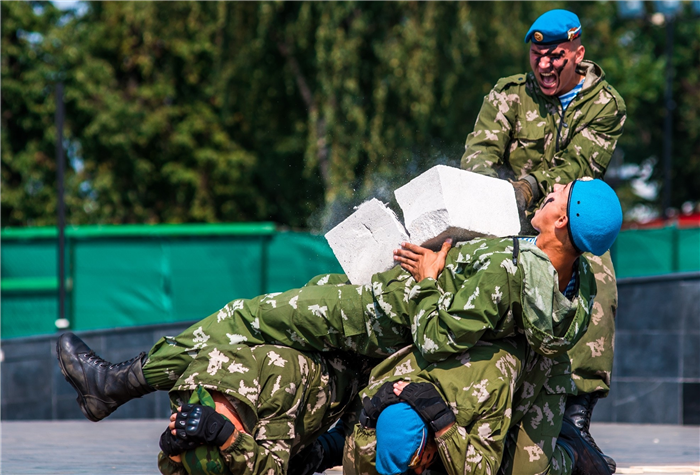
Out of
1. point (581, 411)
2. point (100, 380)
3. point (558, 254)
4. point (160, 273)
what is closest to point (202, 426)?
point (100, 380)

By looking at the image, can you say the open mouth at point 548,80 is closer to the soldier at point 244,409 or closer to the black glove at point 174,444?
the soldier at point 244,409

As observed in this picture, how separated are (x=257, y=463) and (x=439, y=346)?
0.93 meters

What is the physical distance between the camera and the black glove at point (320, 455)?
4820mm

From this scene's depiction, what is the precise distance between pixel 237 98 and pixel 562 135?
19.3m

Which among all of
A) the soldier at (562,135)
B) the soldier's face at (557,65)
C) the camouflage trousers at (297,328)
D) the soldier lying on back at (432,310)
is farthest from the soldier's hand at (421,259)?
the soldier's face at (557,65)

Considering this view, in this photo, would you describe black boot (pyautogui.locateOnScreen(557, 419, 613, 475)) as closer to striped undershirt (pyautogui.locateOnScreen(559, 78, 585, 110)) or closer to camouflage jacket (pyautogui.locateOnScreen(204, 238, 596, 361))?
camouflage jacket (pyautogui.locateOnScreen(204, 238, 596, 361))

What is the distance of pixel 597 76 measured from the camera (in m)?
5.54

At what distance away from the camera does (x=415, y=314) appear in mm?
4203

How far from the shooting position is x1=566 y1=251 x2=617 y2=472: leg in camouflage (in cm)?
534

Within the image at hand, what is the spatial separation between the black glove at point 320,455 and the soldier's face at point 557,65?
7.23ft

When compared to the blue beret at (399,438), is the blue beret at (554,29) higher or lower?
higher

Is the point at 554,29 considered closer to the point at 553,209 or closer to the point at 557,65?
the point at 557,65

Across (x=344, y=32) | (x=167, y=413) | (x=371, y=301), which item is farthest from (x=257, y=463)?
(x=344, y=32)

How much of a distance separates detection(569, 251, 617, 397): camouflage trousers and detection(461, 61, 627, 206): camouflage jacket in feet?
1.78
